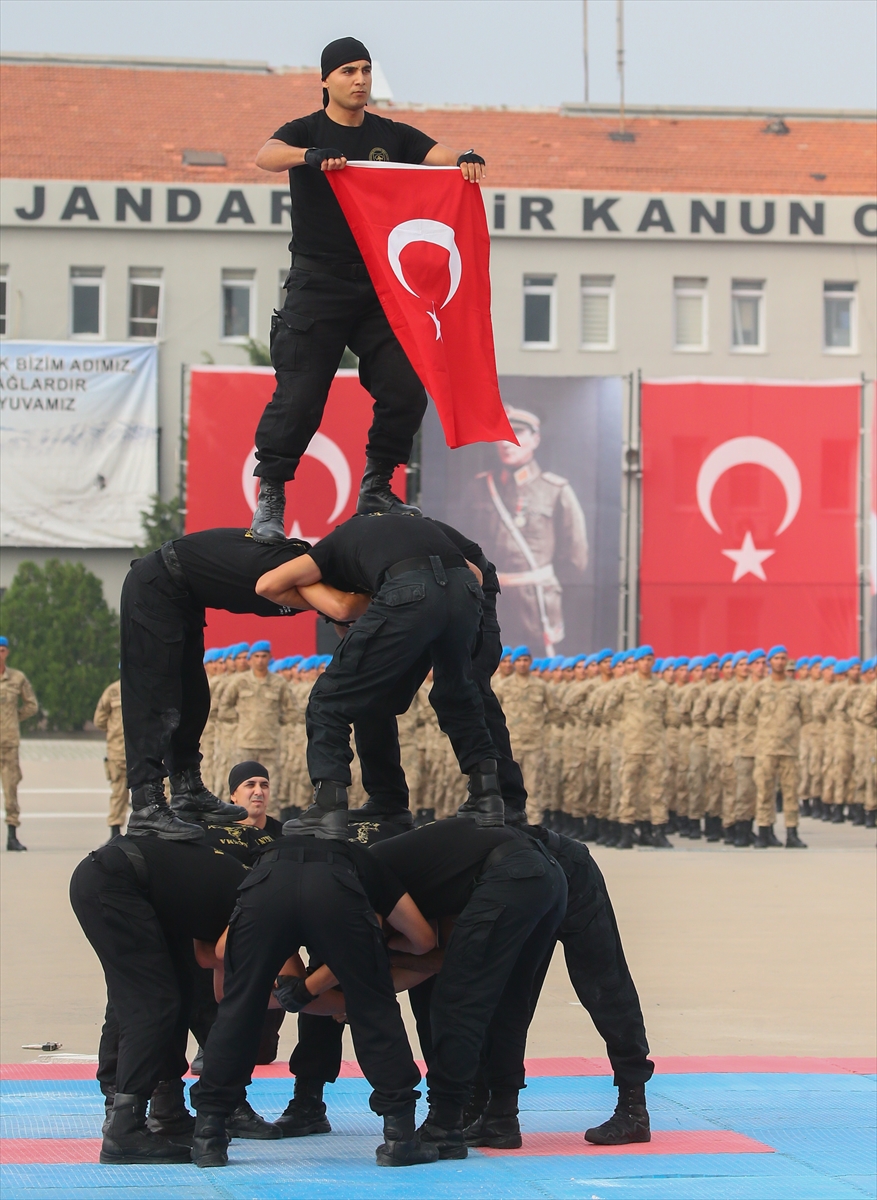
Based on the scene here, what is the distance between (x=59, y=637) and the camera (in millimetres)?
35219

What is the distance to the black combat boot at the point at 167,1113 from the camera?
5.46 m

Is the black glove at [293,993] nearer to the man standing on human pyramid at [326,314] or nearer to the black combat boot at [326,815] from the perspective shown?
the black combat boot at [326,815]

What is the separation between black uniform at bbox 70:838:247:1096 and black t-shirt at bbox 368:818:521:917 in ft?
1.71

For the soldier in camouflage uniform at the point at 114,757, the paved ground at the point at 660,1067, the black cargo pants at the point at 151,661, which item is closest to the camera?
the paved ground at the point at 660,1067

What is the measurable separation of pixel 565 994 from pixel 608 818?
27.1 feet

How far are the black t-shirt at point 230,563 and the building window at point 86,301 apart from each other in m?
32.9

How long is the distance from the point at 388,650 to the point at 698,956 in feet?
20.0

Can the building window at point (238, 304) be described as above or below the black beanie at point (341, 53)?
above

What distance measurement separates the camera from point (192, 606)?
584 centimetres

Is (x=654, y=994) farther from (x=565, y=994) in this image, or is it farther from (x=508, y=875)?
(x=508, y=875)

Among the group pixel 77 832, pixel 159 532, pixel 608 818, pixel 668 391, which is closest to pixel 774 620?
Result: pixel 668 391

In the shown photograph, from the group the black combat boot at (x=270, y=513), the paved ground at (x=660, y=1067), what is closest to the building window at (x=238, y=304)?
the paved ground at (x=660, y=1067)

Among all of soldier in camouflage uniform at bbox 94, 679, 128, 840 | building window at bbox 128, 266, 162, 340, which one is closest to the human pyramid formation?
soldier in camouflage uniform at bbox 94, 679, 128, 840

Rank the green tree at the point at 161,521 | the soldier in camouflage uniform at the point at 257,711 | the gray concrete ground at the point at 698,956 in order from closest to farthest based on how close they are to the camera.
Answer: the gray concrete ground at the point at 698,956
the soldier in camouflage uniform at the point at 257,711
the green tree at the point at 161,521
